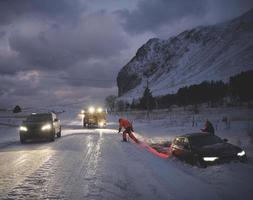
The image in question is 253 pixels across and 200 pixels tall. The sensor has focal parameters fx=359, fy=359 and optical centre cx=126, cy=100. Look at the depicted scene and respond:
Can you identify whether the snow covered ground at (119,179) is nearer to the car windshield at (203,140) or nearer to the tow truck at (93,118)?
the car windshield at (203,140)

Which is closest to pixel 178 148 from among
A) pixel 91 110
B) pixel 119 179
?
pixel 119 179

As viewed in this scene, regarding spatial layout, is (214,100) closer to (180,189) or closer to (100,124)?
(100,124)

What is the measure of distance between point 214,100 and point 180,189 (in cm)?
10990

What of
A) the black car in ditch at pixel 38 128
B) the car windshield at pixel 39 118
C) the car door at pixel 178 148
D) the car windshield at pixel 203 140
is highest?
the car windshield at pixel 39 118

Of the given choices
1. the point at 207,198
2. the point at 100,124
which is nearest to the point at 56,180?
the point at 207,198

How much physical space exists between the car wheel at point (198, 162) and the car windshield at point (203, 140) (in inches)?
38.1

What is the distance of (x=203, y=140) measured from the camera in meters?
13.2

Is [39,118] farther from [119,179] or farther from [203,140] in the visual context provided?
[119,179]

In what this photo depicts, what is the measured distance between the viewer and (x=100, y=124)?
46.1m

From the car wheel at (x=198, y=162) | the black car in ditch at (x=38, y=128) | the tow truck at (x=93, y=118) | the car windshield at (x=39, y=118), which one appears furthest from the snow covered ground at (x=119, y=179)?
the tow truck at (x=93, y=118)

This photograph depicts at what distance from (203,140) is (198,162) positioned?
1.72m

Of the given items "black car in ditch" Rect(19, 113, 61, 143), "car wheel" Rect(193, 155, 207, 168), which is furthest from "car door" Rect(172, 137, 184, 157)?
"black car in ditch" Rect(19, 113, 61, 143)

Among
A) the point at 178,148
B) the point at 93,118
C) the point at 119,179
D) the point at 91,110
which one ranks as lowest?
the point at 119,179

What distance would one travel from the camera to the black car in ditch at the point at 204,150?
37.3ft
